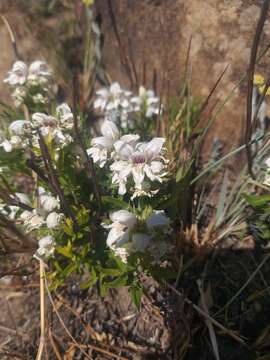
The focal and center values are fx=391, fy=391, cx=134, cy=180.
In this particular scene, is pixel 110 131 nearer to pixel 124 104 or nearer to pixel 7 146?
pixel 7 146

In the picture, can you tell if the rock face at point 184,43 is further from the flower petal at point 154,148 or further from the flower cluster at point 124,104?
the flower petal at point 154,148

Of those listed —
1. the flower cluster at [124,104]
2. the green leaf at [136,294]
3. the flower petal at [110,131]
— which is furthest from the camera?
the flower cluster at [124,104]

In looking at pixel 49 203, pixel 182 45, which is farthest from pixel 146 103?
pixel 49 203

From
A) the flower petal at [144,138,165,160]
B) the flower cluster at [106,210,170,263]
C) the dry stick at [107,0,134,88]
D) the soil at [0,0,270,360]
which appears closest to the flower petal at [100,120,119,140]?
the flower petal at [144,138,165,160]

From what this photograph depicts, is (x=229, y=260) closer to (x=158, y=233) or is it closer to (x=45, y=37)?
(x=158, y=233)

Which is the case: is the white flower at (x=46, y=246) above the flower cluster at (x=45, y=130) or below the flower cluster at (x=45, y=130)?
below

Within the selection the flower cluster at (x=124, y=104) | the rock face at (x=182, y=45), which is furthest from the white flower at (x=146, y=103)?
the rock face at (x=182, y=45)
